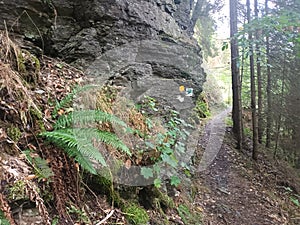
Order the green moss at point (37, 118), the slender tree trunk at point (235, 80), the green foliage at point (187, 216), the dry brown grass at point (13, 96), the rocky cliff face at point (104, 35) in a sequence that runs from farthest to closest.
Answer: the slender tree trunk at point (235, 80) < the rocky cliff face at point (104, 35) < the green foliage at point (187, 216) < the green moss at point (37, 118) < the dry brown grass at point (13, 96)

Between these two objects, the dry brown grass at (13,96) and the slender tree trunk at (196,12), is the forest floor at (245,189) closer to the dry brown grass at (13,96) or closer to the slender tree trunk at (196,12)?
the dry brown grass at (13,96)

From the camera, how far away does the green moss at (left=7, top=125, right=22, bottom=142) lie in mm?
2213

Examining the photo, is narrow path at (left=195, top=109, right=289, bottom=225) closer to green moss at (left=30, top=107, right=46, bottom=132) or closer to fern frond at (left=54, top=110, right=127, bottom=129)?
fern frond at (left=54, top=110, right=127, bottom=129)

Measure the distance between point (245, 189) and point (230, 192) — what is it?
1.98 ft

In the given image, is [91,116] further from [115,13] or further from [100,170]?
[115,13]

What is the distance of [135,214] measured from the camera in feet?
9.27

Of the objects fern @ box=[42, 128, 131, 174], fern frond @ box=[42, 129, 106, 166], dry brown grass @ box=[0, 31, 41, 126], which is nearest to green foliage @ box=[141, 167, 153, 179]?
fern @ box=[42, 128, 131, 174]

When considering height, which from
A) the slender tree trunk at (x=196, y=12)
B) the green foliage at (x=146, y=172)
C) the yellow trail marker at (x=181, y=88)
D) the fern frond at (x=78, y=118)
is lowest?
the green foliage at (x=146, y=172)

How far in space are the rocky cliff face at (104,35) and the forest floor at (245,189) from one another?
2299 millimetres

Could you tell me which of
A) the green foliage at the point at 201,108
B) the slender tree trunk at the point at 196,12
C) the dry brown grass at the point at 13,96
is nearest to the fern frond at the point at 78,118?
the dry brown grass at the point at 13,96

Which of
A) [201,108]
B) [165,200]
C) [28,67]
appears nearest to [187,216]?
[165,200]

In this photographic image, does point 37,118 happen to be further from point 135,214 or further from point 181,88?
point 181,88

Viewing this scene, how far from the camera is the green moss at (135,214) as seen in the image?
2736mm

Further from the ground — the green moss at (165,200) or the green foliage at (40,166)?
the green foliage at (40,166)
